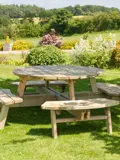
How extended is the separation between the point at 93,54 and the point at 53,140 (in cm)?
844

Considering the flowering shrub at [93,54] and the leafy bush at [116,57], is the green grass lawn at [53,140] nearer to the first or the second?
the flowering shrub at [93,54]

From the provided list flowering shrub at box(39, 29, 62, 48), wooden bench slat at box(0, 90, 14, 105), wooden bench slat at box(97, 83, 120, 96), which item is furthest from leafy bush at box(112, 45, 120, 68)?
wooden bench slat at box(0, 90, 14, 105)

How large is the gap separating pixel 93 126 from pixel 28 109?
1.65 meters

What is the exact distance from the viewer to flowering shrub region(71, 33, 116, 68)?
1266 cm

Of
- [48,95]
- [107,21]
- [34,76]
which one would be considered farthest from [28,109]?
[107,21]

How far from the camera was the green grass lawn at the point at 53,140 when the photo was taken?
4059 millimetres

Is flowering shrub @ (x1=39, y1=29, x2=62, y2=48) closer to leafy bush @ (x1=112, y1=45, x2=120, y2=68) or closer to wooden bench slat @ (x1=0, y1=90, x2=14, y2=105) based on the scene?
leafy bush @ (x1=112, y1=45, x2=120, y2=68)

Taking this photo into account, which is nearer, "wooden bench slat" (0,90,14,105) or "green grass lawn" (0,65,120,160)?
"green grass lawn" (0,65,120,160)

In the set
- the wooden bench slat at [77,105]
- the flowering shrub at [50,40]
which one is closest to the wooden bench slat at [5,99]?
the wooden bench slat at [77,105]

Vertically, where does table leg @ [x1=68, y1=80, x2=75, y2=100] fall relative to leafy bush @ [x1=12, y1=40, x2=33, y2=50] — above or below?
above

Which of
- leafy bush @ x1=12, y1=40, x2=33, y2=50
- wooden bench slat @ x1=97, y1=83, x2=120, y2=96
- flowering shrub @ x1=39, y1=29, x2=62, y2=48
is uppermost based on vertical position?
wooden bench slat @ x1=97, y1=83, x2=120, y2=96

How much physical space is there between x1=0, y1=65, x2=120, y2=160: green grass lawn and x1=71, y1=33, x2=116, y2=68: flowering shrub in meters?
6.68

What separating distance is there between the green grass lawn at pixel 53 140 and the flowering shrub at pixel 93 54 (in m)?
6.68

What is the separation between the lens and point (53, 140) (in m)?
4.61
